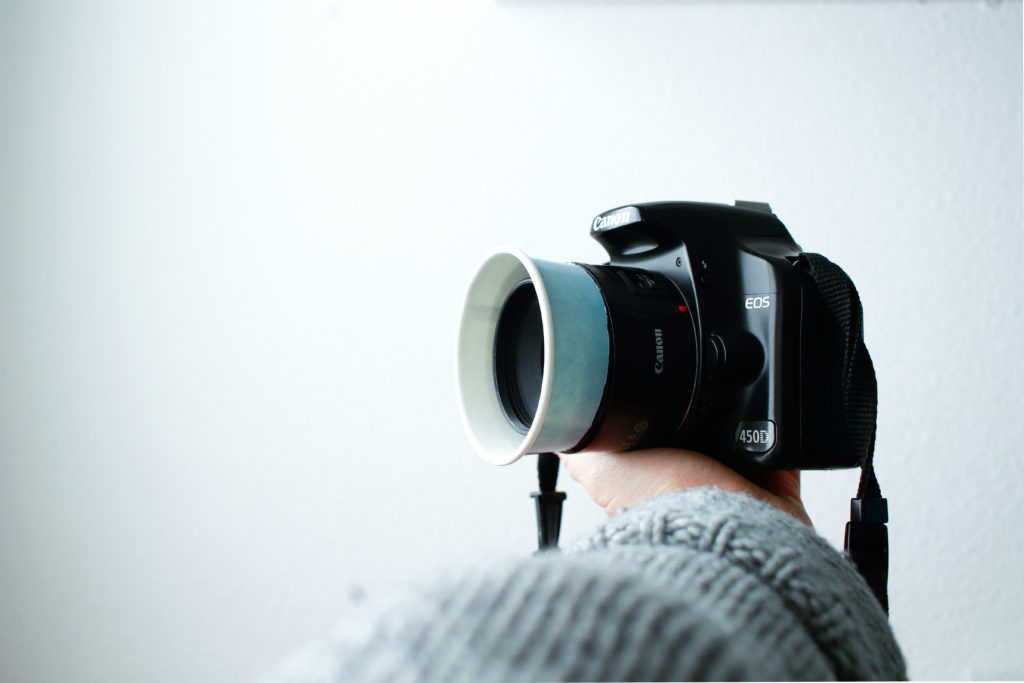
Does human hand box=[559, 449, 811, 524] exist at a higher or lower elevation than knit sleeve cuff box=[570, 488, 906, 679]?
lower

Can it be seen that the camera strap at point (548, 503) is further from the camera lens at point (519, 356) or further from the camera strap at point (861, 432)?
the camera strap at point (861, 432)

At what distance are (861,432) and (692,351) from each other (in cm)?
10

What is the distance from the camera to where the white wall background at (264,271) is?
0.77 metres

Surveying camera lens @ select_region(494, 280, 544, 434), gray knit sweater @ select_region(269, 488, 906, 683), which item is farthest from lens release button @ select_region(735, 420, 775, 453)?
gray knit sweater @ select_region(269, 488, 906, 683)

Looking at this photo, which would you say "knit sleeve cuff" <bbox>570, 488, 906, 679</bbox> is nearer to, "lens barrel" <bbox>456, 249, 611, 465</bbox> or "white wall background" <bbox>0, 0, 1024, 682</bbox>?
"lens barrel" <bbox>456, 249, 611, 465</bbox>

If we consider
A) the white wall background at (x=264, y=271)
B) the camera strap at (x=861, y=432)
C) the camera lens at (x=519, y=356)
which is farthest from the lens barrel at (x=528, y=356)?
the white wall background at (x=264, y=271)

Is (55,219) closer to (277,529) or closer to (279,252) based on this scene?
(279,252)

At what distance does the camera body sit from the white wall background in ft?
1.18

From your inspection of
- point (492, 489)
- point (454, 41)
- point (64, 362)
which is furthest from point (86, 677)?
point (454, 41)

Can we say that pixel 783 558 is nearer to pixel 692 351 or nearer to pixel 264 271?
pixel 692 351

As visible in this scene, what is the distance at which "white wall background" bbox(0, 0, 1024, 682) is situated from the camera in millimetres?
767

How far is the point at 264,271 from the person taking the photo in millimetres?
792

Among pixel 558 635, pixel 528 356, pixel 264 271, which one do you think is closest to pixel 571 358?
pixel 528 356

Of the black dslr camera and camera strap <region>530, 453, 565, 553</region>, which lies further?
camera strap <region>530, 453, 565, 553</region>
